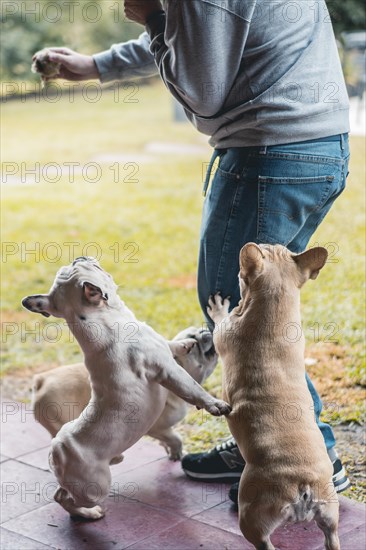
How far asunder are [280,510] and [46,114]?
12.2m

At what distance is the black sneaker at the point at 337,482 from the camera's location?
328 cm

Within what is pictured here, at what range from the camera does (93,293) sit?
2.78 m

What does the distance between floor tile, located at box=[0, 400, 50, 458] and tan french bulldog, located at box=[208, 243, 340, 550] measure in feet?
4.61

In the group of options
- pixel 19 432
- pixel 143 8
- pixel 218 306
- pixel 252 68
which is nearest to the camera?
pixel 252 68

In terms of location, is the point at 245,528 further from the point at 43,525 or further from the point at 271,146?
the point at 271,146

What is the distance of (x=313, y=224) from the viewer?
3.11 metres

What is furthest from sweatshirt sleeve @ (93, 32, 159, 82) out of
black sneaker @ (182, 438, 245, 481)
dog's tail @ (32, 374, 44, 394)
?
black sneaker @ (182, 438, 245, 481)

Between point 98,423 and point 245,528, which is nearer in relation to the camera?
point 245,528

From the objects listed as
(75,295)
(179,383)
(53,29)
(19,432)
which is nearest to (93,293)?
(75,295)

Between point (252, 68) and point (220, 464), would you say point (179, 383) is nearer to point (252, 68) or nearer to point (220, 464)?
point (220, 464)

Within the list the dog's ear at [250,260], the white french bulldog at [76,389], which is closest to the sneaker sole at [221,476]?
the white french bulldog at [76,389]

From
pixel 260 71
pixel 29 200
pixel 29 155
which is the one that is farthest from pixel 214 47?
pixel 29 155

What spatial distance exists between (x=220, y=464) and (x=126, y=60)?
1.65 meters

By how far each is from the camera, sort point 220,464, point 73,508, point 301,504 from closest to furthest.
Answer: point 301,504, point 73,508, point 220,464
